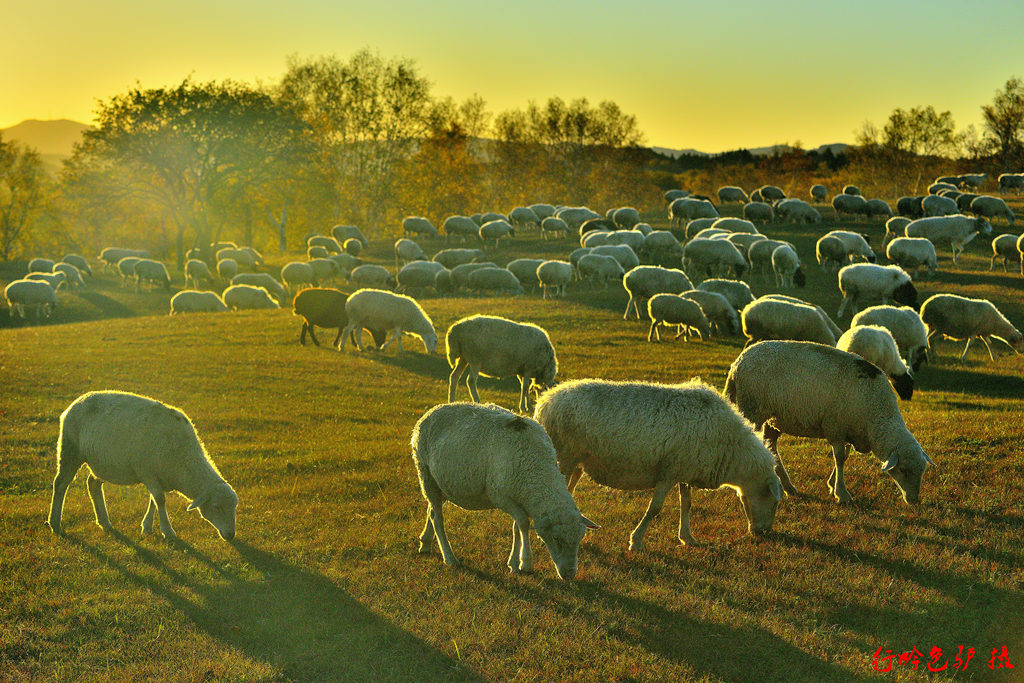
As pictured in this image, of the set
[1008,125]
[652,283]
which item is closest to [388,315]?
[652,283]

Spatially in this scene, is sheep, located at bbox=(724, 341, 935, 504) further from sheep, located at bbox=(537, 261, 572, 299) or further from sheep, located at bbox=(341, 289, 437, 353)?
sheep, located at bbox=(537, 261, 572, 299)

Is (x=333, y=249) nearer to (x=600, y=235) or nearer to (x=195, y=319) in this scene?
(x=600, y=235)

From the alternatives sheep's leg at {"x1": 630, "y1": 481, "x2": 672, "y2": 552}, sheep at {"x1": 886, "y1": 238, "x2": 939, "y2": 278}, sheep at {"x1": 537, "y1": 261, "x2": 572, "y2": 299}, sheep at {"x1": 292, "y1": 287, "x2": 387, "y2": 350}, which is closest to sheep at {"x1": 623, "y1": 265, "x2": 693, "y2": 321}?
sheep at {"x1": 537, "y1": 261, "x2": 572, "y2": 299}

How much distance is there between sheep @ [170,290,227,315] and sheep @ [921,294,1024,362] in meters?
29.1

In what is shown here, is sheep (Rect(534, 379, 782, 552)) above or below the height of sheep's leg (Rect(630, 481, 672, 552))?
above

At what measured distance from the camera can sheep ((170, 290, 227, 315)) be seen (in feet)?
113

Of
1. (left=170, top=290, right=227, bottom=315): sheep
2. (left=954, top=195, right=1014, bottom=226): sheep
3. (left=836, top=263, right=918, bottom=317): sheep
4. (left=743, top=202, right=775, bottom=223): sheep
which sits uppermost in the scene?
(left=954, top=195, right=1014, bottom=226): sheep

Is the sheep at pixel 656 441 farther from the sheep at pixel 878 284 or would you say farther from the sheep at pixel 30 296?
the sheep at pixel 30 296

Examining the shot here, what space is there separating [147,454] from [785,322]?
657 inches

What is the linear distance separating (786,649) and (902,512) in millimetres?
4268

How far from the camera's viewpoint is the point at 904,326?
19.4 meters

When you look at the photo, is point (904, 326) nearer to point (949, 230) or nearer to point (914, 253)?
point (914, 253)

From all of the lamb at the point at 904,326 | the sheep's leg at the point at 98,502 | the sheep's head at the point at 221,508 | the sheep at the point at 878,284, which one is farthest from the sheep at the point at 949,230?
the sheep's leg at the point at 98,502

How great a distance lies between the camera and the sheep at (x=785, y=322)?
19.7 m
